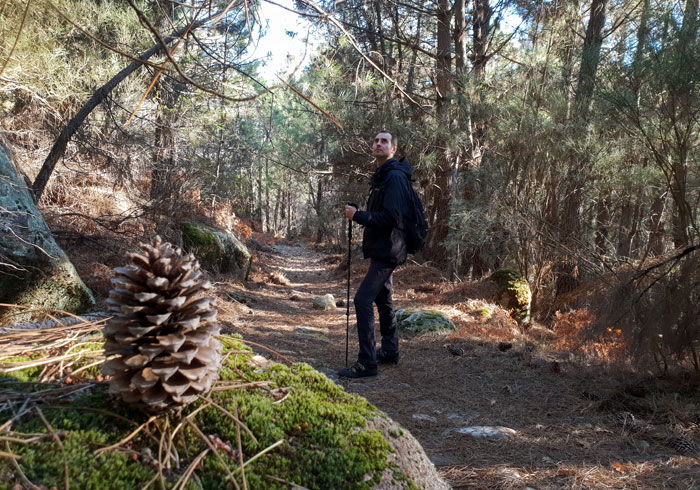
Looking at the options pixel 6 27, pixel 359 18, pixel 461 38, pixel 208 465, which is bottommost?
pixel 208 465

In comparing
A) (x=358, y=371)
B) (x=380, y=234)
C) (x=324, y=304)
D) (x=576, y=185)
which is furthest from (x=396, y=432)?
(x=324, y=304)

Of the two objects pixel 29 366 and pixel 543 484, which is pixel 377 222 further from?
pixel 29 366

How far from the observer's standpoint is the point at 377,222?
15.3ft

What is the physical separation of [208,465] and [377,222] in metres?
Answer: 3.62

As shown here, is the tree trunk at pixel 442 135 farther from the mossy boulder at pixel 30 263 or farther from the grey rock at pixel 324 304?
the mossy boulder at pixel 30 263

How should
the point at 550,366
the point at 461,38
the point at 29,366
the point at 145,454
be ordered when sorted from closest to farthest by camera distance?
the point at 145,454
the point at 29,366
the point at 550,366
the point at 461,38

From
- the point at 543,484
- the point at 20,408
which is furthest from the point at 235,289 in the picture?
the point at 20,408

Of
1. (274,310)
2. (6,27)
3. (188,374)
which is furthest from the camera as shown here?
(274,310)

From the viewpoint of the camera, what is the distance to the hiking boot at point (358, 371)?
491 centimetres

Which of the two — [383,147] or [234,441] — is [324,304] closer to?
[383,147]

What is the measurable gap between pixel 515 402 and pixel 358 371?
1723mm

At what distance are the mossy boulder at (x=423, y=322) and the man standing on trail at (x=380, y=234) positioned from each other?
2.40 metres

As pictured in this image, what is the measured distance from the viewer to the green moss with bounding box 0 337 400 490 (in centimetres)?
106

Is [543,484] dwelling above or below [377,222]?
below
